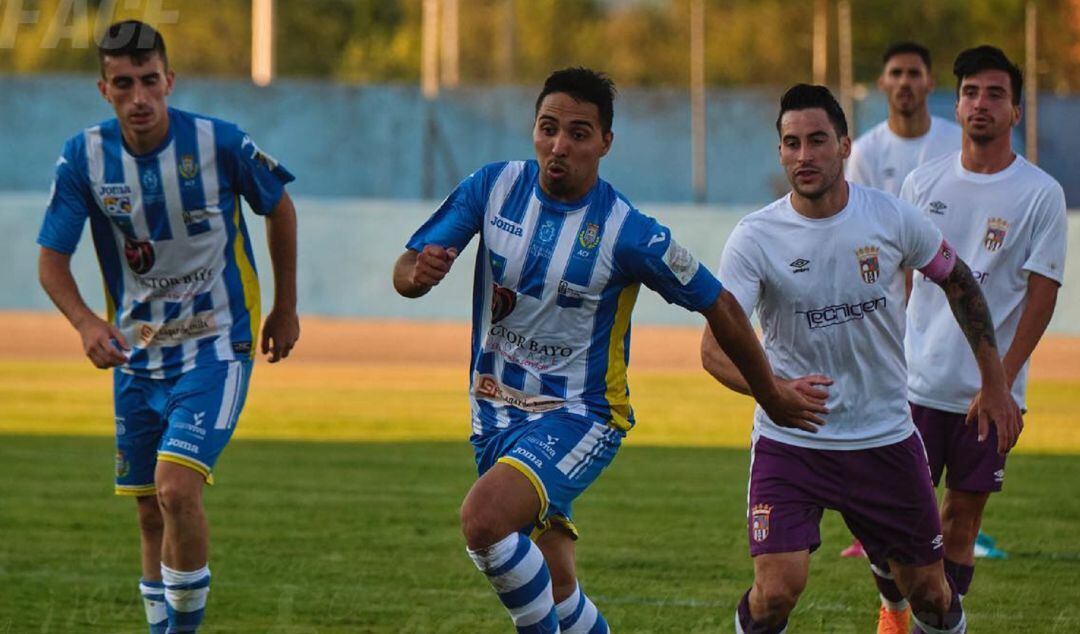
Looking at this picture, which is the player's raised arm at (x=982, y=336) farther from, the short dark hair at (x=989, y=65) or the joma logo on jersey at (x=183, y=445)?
the joma logo on jersey at (x=183, y=445)

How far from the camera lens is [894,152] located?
8.70 m

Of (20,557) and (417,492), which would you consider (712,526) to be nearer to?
(417,492)

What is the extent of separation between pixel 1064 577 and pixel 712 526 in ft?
7.63

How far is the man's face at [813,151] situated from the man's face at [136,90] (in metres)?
2.43

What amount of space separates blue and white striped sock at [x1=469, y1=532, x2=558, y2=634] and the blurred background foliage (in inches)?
1729

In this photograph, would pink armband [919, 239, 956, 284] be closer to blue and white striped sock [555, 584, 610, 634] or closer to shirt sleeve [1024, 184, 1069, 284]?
shirt sleeve [1024, 184, 1069, 284]

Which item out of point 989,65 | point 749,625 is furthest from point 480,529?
point 989,65

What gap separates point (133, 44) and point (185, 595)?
210 centimetres

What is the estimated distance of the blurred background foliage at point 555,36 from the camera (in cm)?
5766

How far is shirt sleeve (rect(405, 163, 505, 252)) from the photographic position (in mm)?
5750

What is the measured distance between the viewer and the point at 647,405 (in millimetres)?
17781

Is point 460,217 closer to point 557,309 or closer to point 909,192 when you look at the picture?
point 557,309

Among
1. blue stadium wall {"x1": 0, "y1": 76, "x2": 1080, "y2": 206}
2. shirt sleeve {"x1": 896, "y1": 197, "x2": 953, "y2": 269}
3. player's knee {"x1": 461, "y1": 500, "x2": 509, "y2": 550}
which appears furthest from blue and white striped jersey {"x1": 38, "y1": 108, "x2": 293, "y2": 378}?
blue stadium wall {"x1": 0, "y1": 76, "x2": 1080, "y2": 206}

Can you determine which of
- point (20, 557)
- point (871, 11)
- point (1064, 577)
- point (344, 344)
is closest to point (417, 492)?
point (20, 557)
